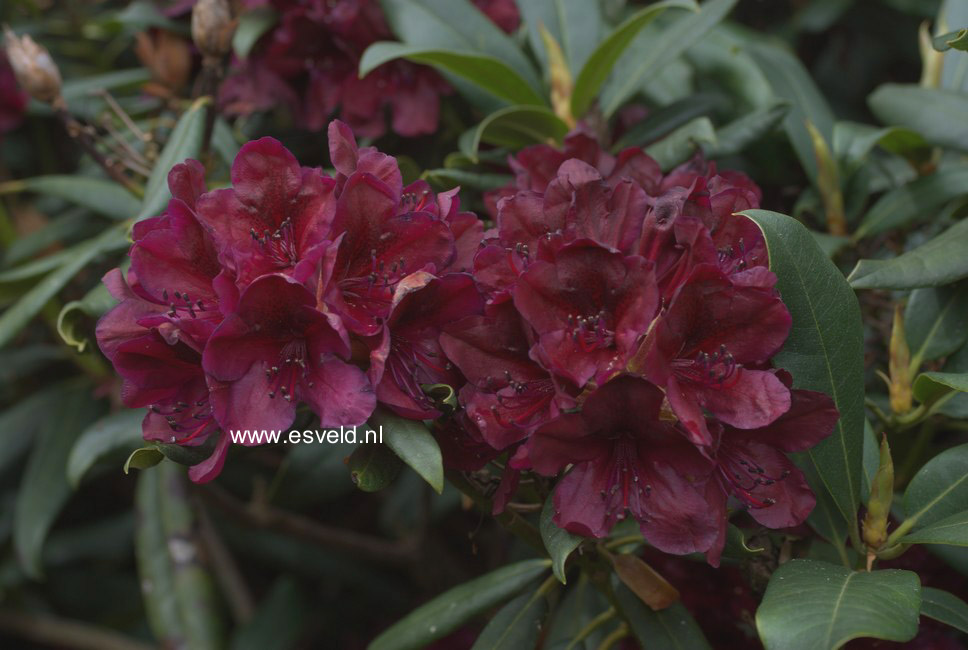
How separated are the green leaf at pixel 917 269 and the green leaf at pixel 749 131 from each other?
30 centimetres

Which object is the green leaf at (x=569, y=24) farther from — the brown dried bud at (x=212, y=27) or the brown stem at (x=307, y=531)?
the brown stem at (x=307, y=531)

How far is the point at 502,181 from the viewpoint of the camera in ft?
3.94

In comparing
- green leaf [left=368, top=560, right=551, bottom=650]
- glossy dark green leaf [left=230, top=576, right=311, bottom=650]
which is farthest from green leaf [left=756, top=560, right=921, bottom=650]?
glossy dark green leaf [left=230, top=576, right=311, bottom=650]

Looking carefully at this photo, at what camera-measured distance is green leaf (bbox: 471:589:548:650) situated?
1.04 m

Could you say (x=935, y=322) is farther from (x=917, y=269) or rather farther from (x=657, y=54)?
(x=657, y=54)

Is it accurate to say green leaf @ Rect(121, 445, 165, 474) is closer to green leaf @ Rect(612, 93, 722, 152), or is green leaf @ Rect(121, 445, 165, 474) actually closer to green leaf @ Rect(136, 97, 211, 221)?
green leaf @ Rect(136, 97, 211, 221)

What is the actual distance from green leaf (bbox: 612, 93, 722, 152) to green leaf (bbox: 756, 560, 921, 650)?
27.0 inches

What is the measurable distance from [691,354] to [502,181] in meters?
0.46

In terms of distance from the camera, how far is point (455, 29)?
1358mm

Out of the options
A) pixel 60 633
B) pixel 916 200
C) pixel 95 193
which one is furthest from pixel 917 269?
pixel 60 633

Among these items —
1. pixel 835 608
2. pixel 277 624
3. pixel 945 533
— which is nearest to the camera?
pixel 835 608

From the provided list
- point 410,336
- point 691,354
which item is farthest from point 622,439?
point 410,336

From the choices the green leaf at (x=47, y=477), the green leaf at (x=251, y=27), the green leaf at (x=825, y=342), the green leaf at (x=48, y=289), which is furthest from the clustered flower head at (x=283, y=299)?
the green leaf at (x=47, y=477)

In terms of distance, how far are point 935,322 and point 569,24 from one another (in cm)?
67
